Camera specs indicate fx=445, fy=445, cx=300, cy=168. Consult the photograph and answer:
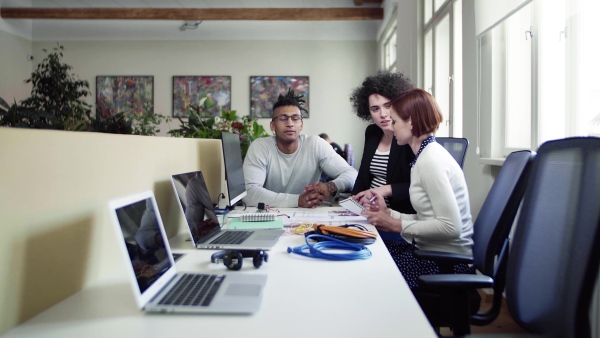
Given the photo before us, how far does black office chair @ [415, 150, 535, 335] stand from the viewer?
117 centimetres

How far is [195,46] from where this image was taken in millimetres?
8172

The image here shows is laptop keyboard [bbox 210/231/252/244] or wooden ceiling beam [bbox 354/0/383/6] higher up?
wooden ceiling beam [bbox 354/0/383/6]

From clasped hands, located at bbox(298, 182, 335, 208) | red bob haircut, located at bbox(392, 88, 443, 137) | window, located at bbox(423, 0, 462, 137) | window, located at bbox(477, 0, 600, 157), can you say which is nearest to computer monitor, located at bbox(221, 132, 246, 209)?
clasped hands, located at bbox(298, 182, 335, 208)

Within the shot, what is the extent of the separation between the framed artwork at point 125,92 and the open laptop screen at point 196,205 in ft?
23.1

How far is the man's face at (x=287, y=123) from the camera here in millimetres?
2592

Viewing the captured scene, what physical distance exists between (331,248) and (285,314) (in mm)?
541

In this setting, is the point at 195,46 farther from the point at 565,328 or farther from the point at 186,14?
the point at 565,328

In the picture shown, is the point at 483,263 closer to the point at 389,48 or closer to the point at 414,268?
the point at 414,268

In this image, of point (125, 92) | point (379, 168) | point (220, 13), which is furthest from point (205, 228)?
point (125, 92)

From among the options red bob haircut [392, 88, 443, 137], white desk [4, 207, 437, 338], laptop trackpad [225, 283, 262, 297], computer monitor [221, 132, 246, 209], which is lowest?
white desk [4, 207, 437, 338]

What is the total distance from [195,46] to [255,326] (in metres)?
8.01

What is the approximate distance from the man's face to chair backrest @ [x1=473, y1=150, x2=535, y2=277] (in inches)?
51.6

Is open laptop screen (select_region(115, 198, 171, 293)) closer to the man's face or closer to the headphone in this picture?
the headphone

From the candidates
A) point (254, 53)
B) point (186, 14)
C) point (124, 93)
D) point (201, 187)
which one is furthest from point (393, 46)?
point (201, 187)
